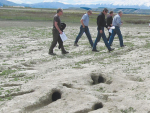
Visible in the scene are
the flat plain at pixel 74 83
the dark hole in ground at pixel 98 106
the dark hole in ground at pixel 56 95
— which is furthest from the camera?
the dark hole in ground at pixel 56 95

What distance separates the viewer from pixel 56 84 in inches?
239

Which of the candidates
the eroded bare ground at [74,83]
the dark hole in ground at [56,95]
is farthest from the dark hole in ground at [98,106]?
the dark hole in ground at [56,95]

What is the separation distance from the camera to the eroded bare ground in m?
4.86

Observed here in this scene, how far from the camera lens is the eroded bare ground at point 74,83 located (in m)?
4.86

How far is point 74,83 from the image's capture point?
20.5 ft

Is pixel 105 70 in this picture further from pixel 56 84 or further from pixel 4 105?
pixel 4 105

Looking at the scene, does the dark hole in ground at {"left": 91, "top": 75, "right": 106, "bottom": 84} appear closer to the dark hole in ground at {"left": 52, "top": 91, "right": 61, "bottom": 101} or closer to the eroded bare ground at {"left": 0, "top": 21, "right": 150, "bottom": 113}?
the eroded bare ground at {"left": 0, "top": 21, "right": 150, "bottom": 113}

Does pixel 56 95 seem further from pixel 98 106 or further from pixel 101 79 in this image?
pixel 101 79

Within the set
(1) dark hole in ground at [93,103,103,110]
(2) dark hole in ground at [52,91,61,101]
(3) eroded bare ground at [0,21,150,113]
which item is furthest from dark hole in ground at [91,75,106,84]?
(1) dark hole in ground at [93,103,103,110]

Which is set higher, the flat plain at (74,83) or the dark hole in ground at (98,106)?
the flat plain at (74,83)

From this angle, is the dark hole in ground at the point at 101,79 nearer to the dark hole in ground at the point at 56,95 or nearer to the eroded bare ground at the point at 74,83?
the eroded bare ground at the point at 74,83

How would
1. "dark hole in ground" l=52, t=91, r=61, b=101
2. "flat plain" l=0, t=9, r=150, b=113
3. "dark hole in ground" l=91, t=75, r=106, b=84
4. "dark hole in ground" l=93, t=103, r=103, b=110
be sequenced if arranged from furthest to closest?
"dark hole in ground" l=91, t=75, r=106, b=84 < "dark hole in ground" l=52, t=91, r=61, b=101 < "dark hole in ground" l=93, t=103, r=103, b=110 < "flat plain" l=0, t=9, r=150, b=113

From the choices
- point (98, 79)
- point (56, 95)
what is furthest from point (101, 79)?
point (56, 95)

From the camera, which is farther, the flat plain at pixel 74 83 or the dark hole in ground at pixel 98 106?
the dark hole in ground at pixel 98 106
